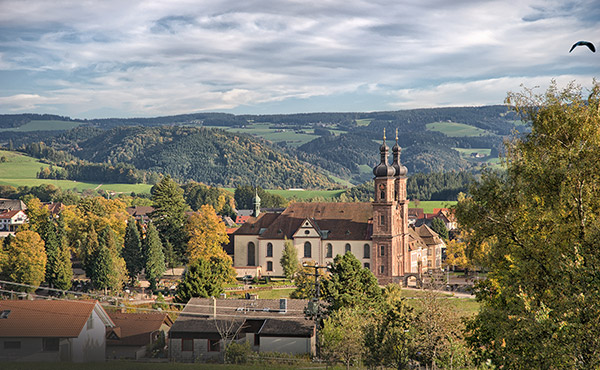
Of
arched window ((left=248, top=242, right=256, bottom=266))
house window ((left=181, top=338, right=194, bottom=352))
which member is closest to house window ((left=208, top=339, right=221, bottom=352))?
house window ((left=181, top=338, right=194, bottom=352))

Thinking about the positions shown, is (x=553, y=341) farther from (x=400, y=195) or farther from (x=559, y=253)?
(x=400, y=195)

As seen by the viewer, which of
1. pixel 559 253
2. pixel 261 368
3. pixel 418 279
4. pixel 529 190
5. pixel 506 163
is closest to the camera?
pixel 559 253

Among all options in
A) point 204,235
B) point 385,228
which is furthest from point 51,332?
point 385,228

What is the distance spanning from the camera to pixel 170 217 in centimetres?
10200

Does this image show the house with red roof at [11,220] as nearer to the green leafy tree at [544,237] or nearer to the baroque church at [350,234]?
the baroque church at [350,234]

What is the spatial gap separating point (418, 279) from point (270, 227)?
22990 mm

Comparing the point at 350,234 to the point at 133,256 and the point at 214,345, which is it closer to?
the point at 133,256

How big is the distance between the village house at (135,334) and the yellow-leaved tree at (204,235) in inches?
1380

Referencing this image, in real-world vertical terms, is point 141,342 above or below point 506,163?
below

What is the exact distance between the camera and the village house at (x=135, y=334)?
52.3 meters

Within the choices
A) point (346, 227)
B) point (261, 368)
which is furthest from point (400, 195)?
point (261, 368)

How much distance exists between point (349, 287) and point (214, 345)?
12.2 metres

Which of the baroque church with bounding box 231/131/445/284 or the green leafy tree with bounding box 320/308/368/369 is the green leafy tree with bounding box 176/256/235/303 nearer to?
the green leafy tree with bounding box 320/308/368/369

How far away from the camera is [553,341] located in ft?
66.3
